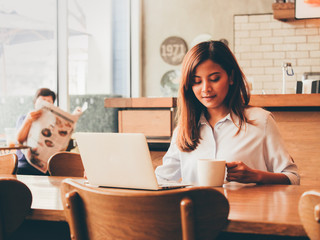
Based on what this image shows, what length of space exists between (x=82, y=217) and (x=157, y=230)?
0.22 metres

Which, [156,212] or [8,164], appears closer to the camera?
[156,212]

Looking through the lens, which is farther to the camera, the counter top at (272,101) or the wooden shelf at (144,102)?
the wooden shelf at (144,102)

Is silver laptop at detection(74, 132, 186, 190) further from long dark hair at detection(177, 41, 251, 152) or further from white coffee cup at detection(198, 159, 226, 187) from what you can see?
long dark hair at detection(177, 41, 251, 152)

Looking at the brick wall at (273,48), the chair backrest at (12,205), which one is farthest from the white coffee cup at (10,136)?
the brick wall at (273,48)

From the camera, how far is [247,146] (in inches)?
64.2

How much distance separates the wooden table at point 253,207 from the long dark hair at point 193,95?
1.05 feet

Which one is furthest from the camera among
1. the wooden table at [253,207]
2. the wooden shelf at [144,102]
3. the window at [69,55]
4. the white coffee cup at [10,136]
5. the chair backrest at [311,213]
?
the window at [69,55]

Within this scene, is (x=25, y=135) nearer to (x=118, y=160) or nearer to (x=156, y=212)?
(x=118, y=160)

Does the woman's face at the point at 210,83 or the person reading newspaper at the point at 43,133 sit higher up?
the woman's face at the point at 210,83

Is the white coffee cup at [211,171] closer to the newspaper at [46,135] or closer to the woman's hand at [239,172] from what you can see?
the woman's hand at [239,172]

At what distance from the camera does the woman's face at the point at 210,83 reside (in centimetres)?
161

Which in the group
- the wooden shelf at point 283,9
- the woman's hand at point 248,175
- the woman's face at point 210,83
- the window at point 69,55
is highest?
the wooden shelf at point 283,9

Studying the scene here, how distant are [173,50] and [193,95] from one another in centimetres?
394

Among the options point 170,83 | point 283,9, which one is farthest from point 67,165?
point 170,83
